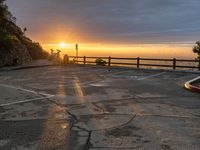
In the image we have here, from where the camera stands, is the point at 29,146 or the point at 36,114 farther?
the point at 36,114

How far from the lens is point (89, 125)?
6.96m

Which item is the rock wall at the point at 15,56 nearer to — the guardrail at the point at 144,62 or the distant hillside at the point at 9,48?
the distant hillside at the point at 9,48

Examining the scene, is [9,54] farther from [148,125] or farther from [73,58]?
[148,125]

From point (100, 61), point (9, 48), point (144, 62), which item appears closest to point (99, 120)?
point (144, 62)

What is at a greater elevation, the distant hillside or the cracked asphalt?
the distant hillside

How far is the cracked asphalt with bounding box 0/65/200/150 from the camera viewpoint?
18.9ft

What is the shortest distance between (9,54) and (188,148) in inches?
912

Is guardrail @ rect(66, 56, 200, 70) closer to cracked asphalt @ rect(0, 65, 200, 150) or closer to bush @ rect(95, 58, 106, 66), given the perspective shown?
bush @ rect(95, 58, 106, 66)

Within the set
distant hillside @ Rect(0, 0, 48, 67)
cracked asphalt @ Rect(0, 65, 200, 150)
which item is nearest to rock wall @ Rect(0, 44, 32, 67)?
distant hillside @ Rect(0, 0, 48, 67)

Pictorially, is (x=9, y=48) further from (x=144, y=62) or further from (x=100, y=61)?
(x=144, y=62)

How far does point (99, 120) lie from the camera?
7438 mm

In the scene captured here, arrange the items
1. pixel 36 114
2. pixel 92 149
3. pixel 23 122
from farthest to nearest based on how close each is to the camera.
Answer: pixel 36 114, pixel 23 122, pixel 92 149

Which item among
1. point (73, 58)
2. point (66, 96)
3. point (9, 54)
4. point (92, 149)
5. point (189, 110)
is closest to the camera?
point (92, 149)

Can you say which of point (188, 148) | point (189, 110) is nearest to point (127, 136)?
point (188, 148)
